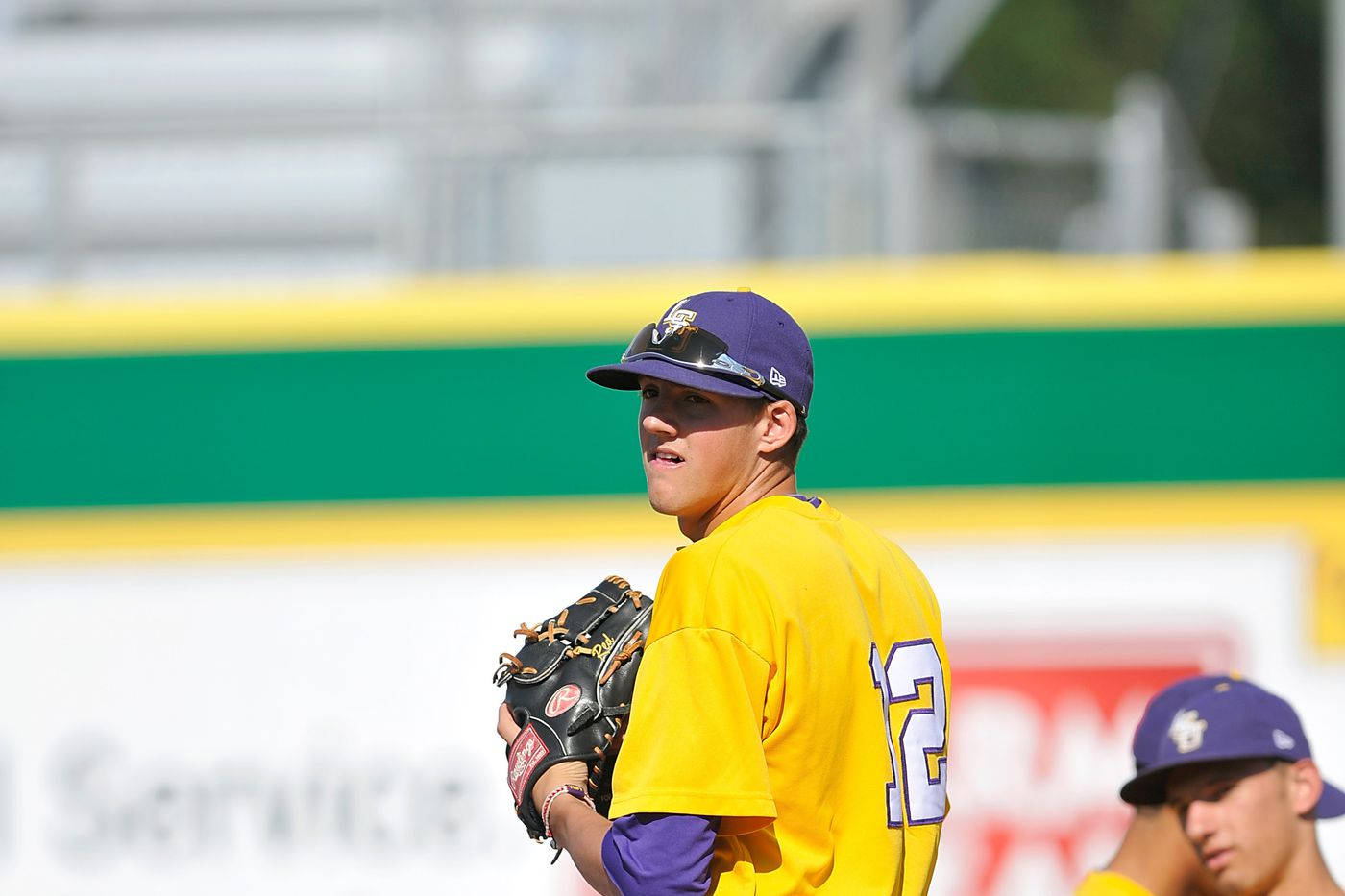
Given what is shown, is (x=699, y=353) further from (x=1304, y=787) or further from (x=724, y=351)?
(x=1304, y=787)

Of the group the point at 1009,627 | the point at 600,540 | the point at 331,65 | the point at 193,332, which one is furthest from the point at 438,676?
the point at 331,65

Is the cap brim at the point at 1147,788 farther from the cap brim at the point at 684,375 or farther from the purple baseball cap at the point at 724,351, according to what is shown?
the cap brim at the point at 684,375

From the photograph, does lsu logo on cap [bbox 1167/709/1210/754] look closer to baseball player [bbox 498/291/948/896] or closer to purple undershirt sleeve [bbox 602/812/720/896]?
baseball player [bbox 498/291/948/896]

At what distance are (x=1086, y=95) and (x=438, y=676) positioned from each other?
22.9 meters

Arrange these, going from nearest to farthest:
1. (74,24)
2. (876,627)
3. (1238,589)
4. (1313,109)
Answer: (876,627) → (1238,589) → (74,24) → (1313,109)

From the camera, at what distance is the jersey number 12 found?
2443 mm

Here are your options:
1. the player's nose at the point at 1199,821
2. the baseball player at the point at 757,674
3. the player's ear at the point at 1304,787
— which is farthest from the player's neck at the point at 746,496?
the player's ear at the point at 1304,787

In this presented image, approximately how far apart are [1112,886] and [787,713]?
1.19 meters

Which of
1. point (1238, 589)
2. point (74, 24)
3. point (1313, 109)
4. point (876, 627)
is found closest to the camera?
point (876, 627)

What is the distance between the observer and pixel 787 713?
231 centimetres

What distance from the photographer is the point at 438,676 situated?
5.91 metres

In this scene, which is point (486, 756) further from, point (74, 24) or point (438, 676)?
point (74, 24)

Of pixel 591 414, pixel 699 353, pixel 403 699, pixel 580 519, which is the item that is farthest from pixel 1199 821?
pixel 403 699

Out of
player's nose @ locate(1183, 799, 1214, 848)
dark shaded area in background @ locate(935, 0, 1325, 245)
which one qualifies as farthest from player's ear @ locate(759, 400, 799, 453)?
dark shaded area in background @ locate(935, 0, 1325, 245)
